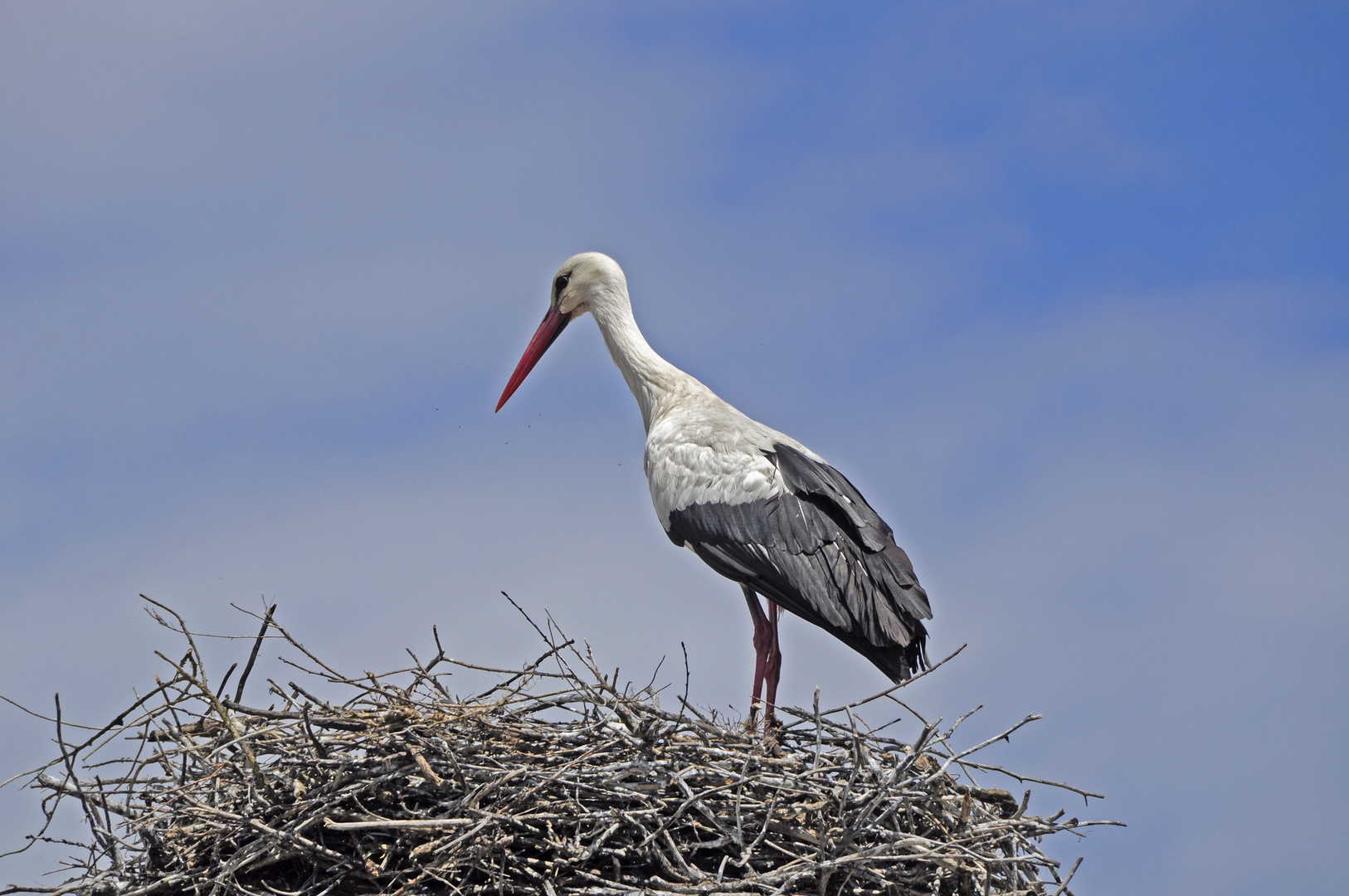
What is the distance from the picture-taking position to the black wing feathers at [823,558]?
5336 millimetres

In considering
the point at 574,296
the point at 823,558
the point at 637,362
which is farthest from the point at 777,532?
the point at 574,296

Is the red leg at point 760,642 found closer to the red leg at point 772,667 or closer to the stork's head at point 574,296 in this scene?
the red leg at point 772,667

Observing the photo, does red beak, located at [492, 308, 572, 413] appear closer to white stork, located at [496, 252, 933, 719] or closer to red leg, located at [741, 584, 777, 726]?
white stork, located at [496, 252, 933, 719]

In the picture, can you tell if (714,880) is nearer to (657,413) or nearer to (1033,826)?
(1033,826)

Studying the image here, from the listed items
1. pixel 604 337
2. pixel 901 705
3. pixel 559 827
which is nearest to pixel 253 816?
pixel 559 827

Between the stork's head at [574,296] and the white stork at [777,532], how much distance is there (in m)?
0.81

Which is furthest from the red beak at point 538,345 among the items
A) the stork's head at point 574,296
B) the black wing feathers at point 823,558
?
the black wing feathers at point 823,558

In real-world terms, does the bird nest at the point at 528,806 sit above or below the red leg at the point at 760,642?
below

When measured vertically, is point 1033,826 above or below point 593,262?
below

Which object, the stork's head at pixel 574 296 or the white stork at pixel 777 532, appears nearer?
the white stork at pixel 777 532

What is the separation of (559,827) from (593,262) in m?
3.51

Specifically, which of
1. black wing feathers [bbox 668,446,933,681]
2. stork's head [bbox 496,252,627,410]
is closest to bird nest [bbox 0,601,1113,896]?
black wing feathers [bbox 668,446,933,681]

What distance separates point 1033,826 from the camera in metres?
4.59

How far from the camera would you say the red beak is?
7363mm
